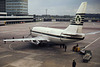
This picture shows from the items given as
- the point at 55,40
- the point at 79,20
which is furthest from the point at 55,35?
the point at 79,20

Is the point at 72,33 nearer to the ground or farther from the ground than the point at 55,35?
farther from the ground

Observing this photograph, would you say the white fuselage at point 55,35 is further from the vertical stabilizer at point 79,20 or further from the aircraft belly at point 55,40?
the vertical stabilizer at point 79,20

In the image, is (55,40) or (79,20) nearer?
(79,20)

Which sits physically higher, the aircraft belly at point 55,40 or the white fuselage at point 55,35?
the white fuselage at point 55,35

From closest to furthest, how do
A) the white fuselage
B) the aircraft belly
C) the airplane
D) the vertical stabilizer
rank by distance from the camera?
the airplane
the vertical stabilizer
the white fuselage
the aircraft belly

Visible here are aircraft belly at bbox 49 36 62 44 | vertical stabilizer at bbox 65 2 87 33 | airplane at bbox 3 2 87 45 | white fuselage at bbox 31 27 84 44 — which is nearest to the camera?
airplane at bbox 3 2 87 45

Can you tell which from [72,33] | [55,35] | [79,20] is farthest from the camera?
[55,35]

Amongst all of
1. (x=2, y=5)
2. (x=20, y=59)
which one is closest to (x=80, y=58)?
(x=20, y=59)

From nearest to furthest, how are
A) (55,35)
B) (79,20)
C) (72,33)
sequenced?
(72,33) → (79,20) → (55,35)

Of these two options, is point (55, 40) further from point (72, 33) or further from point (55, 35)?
point (72, 33)

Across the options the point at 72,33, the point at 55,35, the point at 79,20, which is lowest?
the point at 55,35

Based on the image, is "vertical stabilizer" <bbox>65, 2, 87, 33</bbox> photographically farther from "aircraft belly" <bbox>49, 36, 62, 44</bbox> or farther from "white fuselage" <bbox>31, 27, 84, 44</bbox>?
"aircraft belly" <bbox>49, 36, 62, 44</bbox>

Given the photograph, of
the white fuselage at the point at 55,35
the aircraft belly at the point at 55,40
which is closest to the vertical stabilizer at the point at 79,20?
the white fuselage at the point at 55,35

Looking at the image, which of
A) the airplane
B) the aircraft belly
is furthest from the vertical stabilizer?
the aircraft belly
